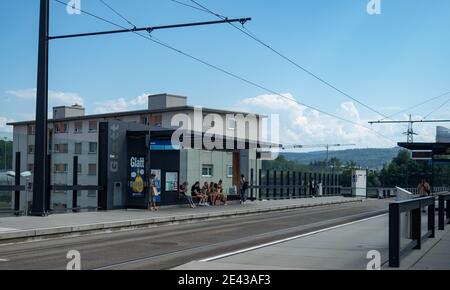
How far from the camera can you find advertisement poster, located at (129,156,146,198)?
83.9 ft

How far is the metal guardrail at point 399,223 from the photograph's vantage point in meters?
10.0

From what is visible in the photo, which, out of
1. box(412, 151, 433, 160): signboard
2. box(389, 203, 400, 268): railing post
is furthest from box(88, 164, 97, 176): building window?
box(389, 203, 400, 268): railing post

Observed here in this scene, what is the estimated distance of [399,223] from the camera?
33.3ft

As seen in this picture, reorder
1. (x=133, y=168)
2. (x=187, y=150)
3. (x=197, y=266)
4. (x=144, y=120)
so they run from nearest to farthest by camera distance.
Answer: (x=197, y=266) → (x=133, y=168) → (x=187, y=150) → (x=144, y=120)

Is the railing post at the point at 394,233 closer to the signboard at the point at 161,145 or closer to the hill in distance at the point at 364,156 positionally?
the signboard at the point at 161,145

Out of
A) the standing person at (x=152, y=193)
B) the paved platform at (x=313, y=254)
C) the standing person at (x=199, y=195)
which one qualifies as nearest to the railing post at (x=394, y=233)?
the paved platform at (x=313, y=254)

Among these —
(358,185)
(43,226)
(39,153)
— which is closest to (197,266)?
(43,226)

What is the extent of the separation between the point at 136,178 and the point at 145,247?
1156cm

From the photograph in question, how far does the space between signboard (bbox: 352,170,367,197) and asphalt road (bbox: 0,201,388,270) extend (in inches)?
1313

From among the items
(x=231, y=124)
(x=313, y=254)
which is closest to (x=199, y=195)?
(x=313, y=254)

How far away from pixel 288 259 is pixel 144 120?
219 ft

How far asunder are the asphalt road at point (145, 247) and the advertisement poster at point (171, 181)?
7.60 m
